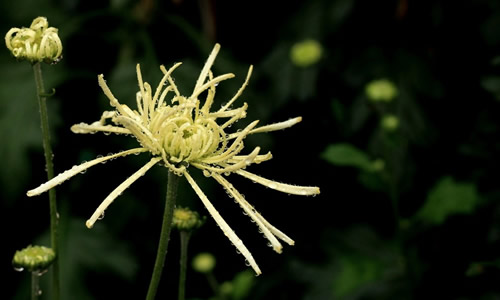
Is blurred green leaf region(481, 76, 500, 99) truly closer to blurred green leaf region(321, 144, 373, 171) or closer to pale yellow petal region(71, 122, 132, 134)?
blurred green leaf region(321, 144, 373, 171)

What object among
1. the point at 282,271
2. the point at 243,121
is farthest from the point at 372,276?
the point at 243,121

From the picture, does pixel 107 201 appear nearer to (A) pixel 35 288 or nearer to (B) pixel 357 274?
(A) pixel 35 288

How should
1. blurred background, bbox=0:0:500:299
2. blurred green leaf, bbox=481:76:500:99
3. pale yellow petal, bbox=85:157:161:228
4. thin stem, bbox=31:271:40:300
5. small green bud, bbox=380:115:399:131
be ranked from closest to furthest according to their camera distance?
pale yellow petal, bbox=85:157:161:228 < thin stem, bbox=31:271:40:300 < blurred green leaf, bbox=481:76:500:99 < small green bud, bbox=380:115:399:131 < blurred background, bbox=0:0:500:299

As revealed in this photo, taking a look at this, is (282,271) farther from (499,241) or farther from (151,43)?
(151,43)

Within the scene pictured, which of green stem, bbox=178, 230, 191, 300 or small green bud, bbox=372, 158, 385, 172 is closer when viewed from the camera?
green stem, bbox=178, 230, 191, 300

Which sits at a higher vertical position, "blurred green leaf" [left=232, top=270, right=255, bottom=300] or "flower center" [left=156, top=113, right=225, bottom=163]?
"flower center" [left=156, top=113, right=225, bottom=163]

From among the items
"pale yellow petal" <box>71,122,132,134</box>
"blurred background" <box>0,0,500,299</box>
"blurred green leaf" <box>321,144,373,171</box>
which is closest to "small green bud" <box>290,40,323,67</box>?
"blurred background" <box>0,0,500,299</box>

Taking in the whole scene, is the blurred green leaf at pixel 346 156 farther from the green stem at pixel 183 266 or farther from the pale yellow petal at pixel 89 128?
the pale yellow petal at pixel 89 128
